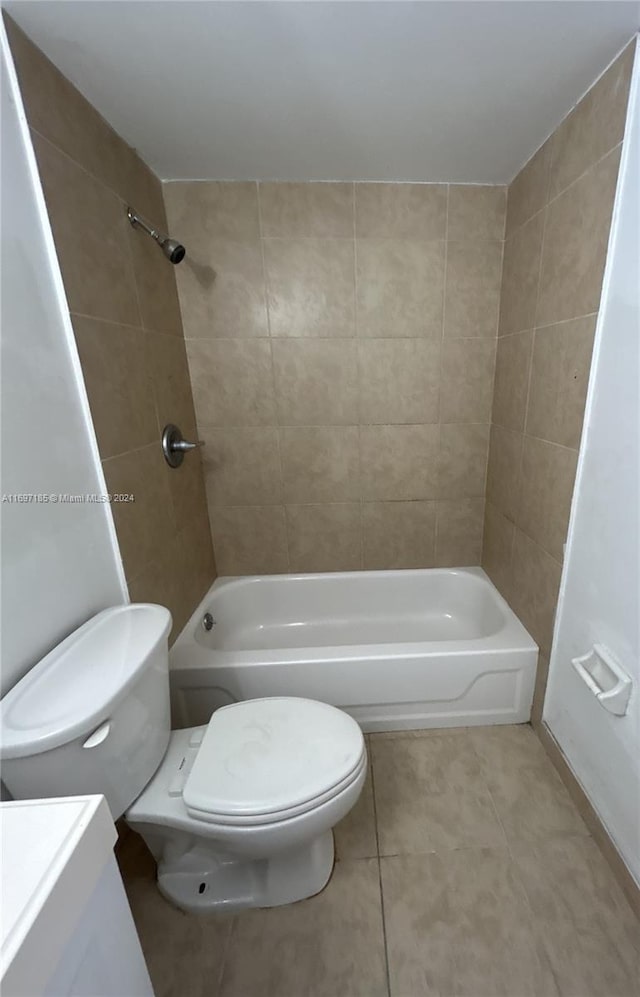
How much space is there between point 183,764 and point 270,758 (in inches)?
9.0

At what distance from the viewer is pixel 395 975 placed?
89 centimetres

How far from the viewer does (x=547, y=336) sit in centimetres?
128

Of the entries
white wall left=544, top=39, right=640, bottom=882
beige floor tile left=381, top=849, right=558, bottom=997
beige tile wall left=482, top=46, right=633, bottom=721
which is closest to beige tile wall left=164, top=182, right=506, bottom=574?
beige tile wall left=482, top=46, right=633, bottom=721

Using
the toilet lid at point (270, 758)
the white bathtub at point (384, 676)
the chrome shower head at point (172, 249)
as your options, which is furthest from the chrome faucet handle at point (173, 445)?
the toilet lid at point (270, 758)

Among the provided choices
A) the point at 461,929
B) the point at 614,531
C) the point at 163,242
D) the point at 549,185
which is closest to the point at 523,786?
the point at 461,929

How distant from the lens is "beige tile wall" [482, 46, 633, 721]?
1.04 metres

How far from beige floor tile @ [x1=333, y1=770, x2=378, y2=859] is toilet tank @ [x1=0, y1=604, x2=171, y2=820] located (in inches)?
22.8

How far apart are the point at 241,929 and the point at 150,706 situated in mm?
594

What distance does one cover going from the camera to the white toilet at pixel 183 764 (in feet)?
2.45

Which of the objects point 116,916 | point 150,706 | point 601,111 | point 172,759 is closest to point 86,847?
point 116,916

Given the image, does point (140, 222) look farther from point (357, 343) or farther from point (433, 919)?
point (433, 919)

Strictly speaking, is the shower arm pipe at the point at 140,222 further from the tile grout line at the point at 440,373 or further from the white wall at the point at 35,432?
the tile grout line at the point at 440,373

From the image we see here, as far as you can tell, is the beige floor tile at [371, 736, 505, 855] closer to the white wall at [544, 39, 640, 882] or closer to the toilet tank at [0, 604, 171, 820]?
the white wall at [544, 39, 640, 882]

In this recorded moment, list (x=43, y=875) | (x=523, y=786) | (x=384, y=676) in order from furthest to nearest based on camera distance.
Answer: (x=384, y=676)
(x=523, y=786)
(x=43, y=875)
